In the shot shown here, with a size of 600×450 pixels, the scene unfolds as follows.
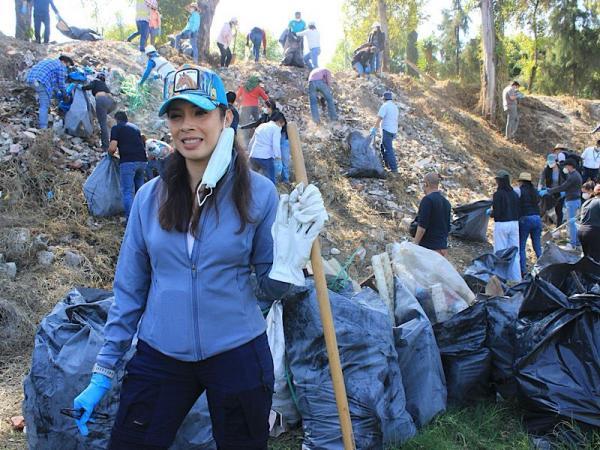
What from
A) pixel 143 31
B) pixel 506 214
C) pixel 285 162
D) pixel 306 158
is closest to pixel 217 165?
pixel 506 214

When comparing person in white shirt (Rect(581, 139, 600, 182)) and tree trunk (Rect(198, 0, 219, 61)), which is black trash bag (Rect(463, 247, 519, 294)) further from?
tree trunk (Rect(198, 0, 219, 61))

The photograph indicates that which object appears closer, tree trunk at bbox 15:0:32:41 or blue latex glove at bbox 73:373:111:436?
blue latex glove at bbox 73:373:111:436

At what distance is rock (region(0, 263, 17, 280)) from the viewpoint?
5.25m

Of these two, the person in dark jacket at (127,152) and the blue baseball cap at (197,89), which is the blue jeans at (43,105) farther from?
the blue baseball cap at (197,89)

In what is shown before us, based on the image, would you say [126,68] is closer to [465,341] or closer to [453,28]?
[465,341]

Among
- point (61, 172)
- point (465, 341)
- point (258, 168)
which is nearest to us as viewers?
point (465, 341)

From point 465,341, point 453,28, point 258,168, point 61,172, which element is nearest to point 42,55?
point 61,172

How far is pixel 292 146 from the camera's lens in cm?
187

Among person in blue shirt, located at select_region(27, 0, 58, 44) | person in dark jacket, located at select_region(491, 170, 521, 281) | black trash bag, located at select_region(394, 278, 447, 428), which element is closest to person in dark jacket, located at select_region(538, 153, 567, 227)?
person in dark jacket, located at select_region(491, 170, 521, 281)

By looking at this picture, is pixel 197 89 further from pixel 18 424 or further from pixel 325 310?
pixel 18 424

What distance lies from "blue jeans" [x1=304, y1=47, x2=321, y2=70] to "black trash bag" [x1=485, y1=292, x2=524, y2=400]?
11293mm

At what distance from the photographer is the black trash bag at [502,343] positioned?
3.34 m

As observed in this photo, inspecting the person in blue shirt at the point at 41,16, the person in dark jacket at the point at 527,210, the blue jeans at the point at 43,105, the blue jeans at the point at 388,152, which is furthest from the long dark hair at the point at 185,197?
the person in blue shirt at the point at 41,16

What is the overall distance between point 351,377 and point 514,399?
1204mm
